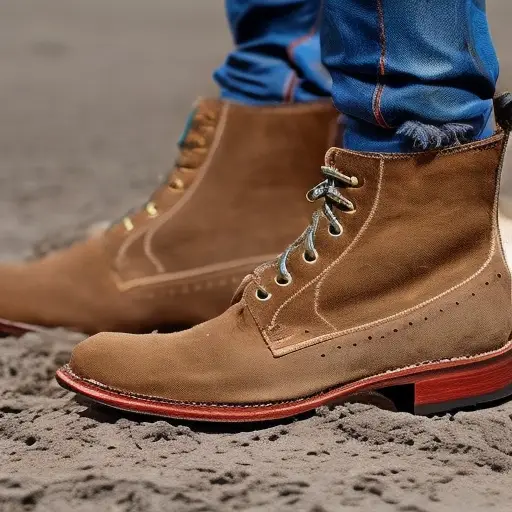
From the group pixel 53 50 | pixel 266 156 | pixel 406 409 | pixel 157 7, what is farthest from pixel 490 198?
pixel 157 7

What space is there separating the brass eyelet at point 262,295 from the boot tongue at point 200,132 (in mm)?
336

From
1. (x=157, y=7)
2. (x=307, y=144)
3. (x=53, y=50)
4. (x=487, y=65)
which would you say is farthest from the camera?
(x=157, y=7)

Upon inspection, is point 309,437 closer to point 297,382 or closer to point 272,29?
point 297,382

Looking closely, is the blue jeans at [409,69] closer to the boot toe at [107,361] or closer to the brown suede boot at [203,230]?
the brown suede boot at [203,230]

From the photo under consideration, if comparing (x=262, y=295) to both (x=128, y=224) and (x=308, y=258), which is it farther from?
(x=128, y=224)

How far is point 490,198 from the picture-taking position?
3.11ft

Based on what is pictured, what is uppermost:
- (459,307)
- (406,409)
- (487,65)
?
(487,65)

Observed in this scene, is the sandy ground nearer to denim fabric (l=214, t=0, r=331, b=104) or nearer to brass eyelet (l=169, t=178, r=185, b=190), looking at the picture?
brass eyelet (l=169, t=178, r=185, b=190)

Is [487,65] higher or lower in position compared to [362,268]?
higher

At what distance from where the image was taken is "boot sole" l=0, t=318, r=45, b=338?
125 centimetres

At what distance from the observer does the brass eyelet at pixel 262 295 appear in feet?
3.13

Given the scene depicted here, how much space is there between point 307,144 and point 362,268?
13.5 inches

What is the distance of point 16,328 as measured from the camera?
49.3 inches

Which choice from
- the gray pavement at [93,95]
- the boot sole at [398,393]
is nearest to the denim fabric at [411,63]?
the boot sole at [398,393]
